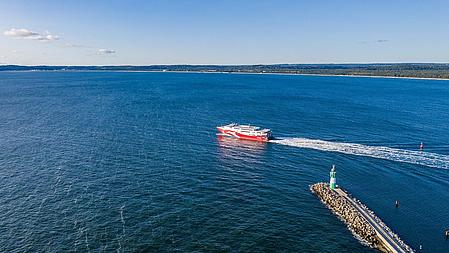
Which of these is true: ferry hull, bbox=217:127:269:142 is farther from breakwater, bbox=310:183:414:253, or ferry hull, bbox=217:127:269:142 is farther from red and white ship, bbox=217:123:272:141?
breakwater, bbox=310:183:414:253

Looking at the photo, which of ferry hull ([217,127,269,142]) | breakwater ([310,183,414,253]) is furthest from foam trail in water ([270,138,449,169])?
breakwater ([310,183,414,253])

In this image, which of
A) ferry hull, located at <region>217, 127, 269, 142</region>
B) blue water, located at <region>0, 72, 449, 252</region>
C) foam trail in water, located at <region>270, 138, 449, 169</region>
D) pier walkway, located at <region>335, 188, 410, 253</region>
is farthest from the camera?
ferry hull, located at <region>217, 127, 269, 142</region>

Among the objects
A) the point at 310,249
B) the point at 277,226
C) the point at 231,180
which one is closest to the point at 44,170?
the point at 231,180

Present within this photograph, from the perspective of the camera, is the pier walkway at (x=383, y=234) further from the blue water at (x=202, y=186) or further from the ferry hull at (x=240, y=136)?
the ferry hull at (x=240, y=136)

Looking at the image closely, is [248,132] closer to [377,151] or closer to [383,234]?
[377,151]

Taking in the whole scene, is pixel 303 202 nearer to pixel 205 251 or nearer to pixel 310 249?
pixel 310 249
